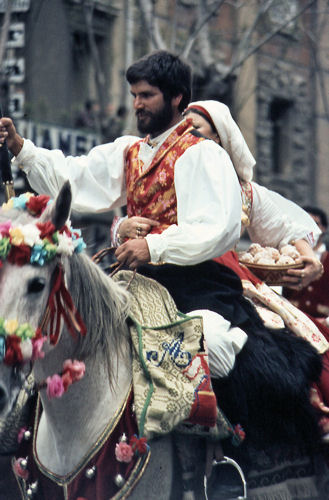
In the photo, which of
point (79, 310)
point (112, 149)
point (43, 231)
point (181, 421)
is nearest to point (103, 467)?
point (181, 421)

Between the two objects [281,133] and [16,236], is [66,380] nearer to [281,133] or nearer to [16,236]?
[16,236]

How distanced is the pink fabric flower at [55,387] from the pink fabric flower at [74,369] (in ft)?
0.18

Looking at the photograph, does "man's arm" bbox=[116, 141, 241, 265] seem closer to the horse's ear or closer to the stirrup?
the horse's ear

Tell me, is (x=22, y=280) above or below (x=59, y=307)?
above

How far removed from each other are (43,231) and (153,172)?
1.00m

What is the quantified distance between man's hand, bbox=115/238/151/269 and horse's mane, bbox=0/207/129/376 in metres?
0.13

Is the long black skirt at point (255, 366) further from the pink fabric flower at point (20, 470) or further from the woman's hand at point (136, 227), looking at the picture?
the pink fabric flower at point (20, 470)

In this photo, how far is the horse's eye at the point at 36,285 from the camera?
3.49 m

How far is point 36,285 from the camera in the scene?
3.51 m

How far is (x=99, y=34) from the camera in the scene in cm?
1633

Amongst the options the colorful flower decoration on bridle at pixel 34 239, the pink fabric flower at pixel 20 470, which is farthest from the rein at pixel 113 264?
the pink fabric flower at pixel 20 470

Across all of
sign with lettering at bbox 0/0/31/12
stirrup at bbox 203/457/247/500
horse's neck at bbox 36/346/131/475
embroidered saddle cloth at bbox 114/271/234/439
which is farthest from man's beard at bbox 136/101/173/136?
sign with lettering at bbox 0/0/31/12

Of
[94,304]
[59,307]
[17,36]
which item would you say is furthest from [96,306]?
[17,36]

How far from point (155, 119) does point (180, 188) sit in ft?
1.48
